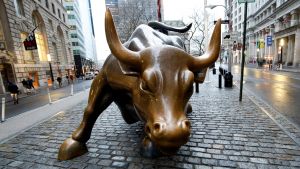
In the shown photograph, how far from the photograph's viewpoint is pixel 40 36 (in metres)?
27.4

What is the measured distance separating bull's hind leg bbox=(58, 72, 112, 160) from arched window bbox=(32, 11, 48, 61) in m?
28.3

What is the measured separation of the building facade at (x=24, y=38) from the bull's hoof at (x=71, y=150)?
19956mm

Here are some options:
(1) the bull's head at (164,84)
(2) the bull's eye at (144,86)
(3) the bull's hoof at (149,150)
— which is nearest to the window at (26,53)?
(3) the bull's hoof at (149,150)

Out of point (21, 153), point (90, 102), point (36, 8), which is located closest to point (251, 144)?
point (90, 102)

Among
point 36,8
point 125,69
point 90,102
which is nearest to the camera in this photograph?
point 125,69

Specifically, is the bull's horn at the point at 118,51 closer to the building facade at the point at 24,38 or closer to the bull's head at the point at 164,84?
the bull's head at the point at 164,84

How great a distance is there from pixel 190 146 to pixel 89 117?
2.16 m

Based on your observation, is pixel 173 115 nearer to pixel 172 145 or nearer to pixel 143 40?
pixel 172 145

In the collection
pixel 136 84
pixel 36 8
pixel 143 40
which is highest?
pixel 36 8

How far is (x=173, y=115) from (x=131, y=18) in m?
23.8

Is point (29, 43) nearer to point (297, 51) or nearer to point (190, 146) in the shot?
point (190, 146)

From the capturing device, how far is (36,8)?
26.0m

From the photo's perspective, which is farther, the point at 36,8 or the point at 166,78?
the point at 36,8

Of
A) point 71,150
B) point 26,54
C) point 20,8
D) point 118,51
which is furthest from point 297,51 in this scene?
point 20,8
